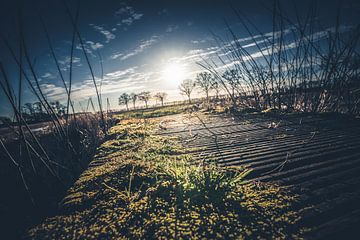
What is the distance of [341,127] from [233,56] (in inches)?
118

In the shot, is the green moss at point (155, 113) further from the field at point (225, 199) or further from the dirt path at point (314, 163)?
the field at point (225, 199)

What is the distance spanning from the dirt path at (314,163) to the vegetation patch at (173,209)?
0.13 m

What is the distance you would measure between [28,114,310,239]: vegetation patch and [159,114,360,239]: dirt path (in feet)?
0.42

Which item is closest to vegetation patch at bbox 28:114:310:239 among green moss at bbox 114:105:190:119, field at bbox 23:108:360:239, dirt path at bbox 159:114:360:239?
field at bbox 23:108:360:239

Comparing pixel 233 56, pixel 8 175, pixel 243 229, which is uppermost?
pixel 233 56

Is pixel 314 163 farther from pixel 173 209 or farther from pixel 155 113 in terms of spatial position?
pixel 155 113

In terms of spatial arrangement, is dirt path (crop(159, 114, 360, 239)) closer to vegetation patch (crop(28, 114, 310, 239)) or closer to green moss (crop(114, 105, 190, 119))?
vegetation patch (crop(28, 114, 310, 239))

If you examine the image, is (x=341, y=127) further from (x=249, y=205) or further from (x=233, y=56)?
(x=233, y=56)

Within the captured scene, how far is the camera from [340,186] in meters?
1.14

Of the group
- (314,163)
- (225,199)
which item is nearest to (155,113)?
(314,163)

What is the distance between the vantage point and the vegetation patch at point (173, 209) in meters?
0.90

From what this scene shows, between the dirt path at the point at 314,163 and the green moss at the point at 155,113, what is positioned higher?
the dirt path at the point at 314,163

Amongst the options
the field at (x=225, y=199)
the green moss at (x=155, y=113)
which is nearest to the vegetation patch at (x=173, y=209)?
the field at (x=225, y=199)

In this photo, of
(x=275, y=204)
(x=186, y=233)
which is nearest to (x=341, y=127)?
(x=275, y=204)
